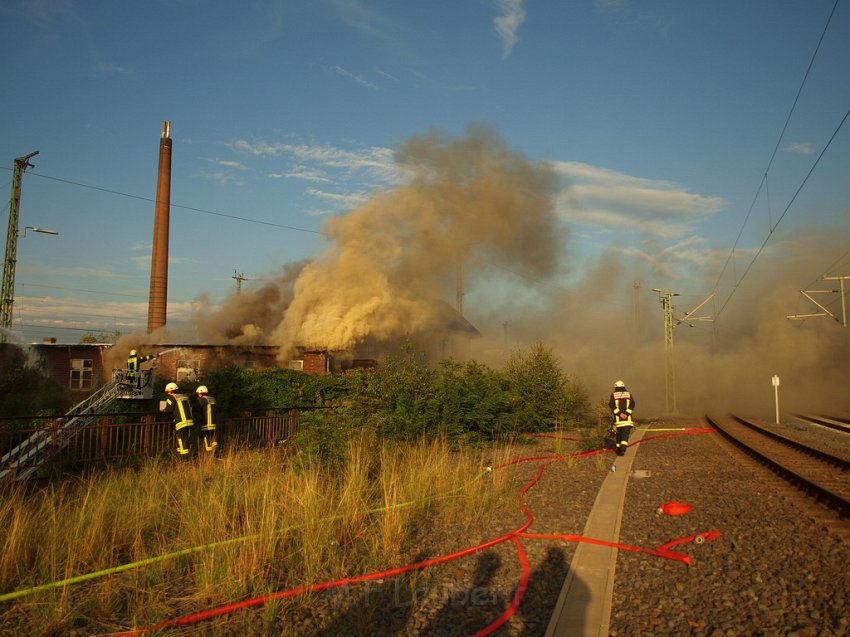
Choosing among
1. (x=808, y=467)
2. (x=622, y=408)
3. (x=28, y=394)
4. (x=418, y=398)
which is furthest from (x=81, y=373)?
(x=808, y=467)

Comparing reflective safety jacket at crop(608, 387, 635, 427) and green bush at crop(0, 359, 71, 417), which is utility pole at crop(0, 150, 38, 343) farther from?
reflective safety jacket at crop(608, 387, 635, 427)

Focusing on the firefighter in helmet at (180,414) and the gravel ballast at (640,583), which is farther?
the firefighter in helmet at (180,414)

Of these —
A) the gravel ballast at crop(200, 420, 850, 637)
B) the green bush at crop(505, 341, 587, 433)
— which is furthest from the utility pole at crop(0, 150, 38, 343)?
the gravel ballast at crop(200, 420, 850, 637)

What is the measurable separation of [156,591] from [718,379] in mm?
51796

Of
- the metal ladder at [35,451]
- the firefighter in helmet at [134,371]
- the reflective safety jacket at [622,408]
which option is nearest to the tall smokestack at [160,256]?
the firefighter in helmet at [134,371]

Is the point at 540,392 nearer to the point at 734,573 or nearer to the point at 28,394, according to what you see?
the point at 734,573

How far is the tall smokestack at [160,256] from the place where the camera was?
3528cm

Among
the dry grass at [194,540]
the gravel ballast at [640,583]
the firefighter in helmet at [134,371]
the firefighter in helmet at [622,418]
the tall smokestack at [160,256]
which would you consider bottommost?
the gravel ballast at [640,583]

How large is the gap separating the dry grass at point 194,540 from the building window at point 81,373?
99.9ft

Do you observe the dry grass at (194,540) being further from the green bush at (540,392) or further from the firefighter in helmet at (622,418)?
the green bush at (540,392)

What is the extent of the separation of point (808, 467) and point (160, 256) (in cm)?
3271

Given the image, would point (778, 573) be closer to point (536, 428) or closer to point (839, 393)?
point (536, 428)

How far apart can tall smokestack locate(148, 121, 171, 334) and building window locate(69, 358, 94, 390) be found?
387 cm

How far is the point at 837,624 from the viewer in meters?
4.35
